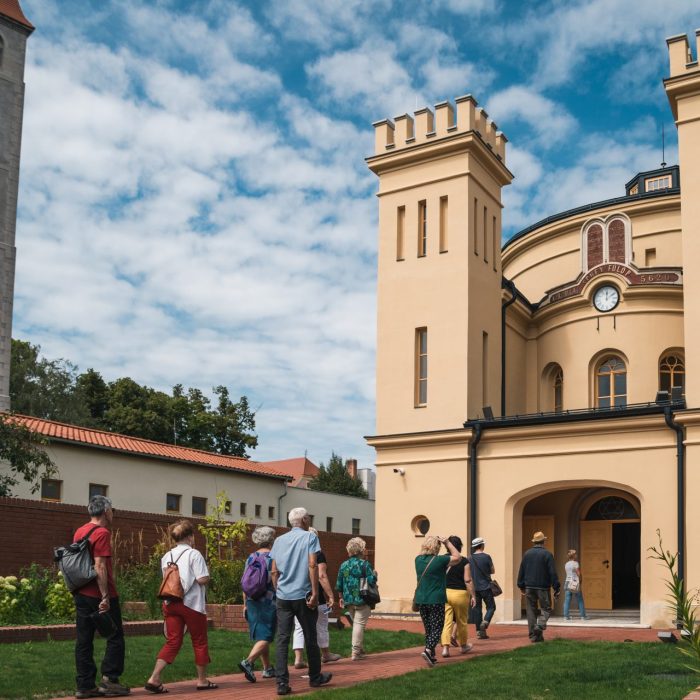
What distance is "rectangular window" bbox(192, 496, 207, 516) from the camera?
35438 millimetres

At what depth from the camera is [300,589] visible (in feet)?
34.2

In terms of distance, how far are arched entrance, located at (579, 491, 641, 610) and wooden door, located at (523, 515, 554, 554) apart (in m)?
0.82

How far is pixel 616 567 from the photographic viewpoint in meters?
25.0

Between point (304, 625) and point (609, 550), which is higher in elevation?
point (609, 550)

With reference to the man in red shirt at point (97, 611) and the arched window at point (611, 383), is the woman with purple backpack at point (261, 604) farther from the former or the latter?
the arched window at point (611, 383)

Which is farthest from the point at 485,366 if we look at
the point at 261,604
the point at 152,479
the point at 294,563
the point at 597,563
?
the point at 294,563

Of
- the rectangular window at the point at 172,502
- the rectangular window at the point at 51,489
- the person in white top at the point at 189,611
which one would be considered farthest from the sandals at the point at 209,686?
the rectangular window at the point at 172,502

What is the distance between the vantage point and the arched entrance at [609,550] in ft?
79.6

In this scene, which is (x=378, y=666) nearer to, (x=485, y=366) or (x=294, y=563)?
(x=294, y=563)

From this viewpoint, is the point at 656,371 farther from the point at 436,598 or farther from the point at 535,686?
the point at 535,686

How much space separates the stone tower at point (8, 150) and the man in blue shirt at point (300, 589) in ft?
103

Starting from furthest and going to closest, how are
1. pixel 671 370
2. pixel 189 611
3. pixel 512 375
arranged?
1. pixel 512 375
2. pixel 671 370
3. pixel 189 611

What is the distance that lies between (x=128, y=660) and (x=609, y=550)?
15669 mm

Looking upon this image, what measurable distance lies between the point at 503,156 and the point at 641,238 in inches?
232
